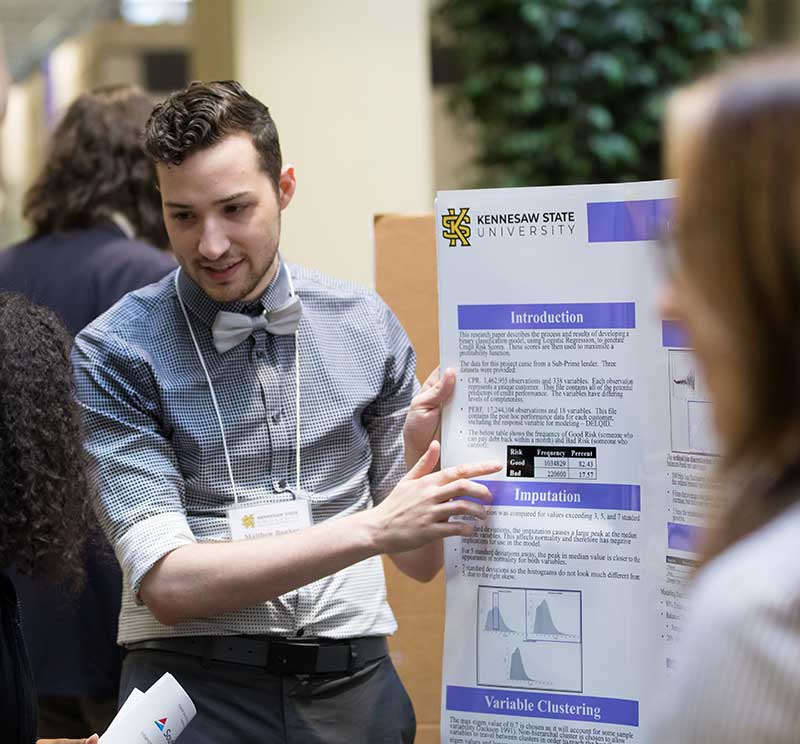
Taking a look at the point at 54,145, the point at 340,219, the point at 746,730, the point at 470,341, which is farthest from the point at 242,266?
the point at 340,219

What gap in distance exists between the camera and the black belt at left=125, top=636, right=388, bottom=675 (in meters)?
1.67

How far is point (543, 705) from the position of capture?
158 cm

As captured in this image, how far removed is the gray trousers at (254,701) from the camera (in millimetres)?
1670

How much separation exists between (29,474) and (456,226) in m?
0.62

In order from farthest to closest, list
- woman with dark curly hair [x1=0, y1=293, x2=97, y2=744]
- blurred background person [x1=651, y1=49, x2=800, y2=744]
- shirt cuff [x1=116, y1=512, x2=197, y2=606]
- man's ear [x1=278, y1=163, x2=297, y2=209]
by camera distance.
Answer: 1. man's ear [x1=278, y1=163, x2=297, y2=209]
2. shirt cuff [x1=116, y1=512, x2=197, y2=606]
3. woman with dark curly hair [x1=0, y1=293, x2=97, y2=744]
4. blurred background person [x1=651, y1=49, x2=800, y2=744]

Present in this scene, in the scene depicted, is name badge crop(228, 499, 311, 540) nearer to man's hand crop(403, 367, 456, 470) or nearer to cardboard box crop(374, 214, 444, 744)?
man's hand crop(403, 367, 456, 470)

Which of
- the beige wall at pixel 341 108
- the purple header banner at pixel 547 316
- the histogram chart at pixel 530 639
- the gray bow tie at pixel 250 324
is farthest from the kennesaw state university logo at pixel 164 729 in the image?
the beige wall at pixel 341 108

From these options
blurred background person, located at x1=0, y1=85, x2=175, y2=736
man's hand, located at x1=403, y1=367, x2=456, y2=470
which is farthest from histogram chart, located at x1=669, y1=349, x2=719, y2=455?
blurred background person, located at x1=0, y1=85, x2=175, y2=736

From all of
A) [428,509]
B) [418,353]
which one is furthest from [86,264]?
[428,509]

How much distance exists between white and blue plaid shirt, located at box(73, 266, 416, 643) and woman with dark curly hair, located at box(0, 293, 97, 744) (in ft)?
0.59

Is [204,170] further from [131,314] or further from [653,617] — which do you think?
[653,617]

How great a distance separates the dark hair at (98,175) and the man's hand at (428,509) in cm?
122

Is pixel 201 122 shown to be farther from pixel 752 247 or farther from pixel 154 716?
pixel 752 247

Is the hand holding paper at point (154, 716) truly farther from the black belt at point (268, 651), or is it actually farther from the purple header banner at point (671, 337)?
the purple header banner at point (671, 337)
